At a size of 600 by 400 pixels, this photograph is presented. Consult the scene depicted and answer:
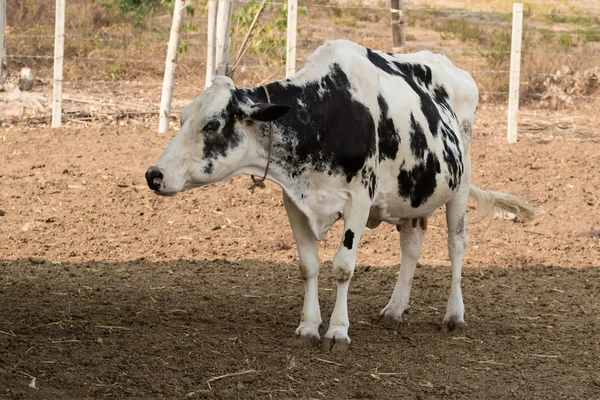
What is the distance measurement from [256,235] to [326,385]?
4205 millimetres

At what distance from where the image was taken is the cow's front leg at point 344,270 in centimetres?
568

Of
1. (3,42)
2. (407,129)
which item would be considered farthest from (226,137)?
(3,42)

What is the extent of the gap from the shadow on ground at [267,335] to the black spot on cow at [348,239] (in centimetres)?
65

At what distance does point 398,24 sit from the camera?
13.2 meters

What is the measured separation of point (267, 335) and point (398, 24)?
8.11 meters

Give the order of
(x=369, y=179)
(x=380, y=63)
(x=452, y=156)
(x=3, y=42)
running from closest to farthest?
(x=369, y=179) → (x=380, y=63) → (x=452, y=156) → (x=3, y=42)

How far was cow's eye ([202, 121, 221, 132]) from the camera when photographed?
5188 mm

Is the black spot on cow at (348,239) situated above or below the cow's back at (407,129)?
below

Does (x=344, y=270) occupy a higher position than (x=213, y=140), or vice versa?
(x=213, y=140)

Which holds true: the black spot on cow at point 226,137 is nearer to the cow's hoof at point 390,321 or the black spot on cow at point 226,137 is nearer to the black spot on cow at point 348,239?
the black spot on cow at point 348,239

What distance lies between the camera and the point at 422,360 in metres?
5.75

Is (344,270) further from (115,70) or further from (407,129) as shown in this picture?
(115,70)

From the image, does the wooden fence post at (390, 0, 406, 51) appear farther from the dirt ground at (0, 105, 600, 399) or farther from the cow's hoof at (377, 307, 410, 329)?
the cow's hoof at (377, 307, 410, 329)

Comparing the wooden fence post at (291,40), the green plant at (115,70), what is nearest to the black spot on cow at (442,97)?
the wooden fence post at (291,40)
